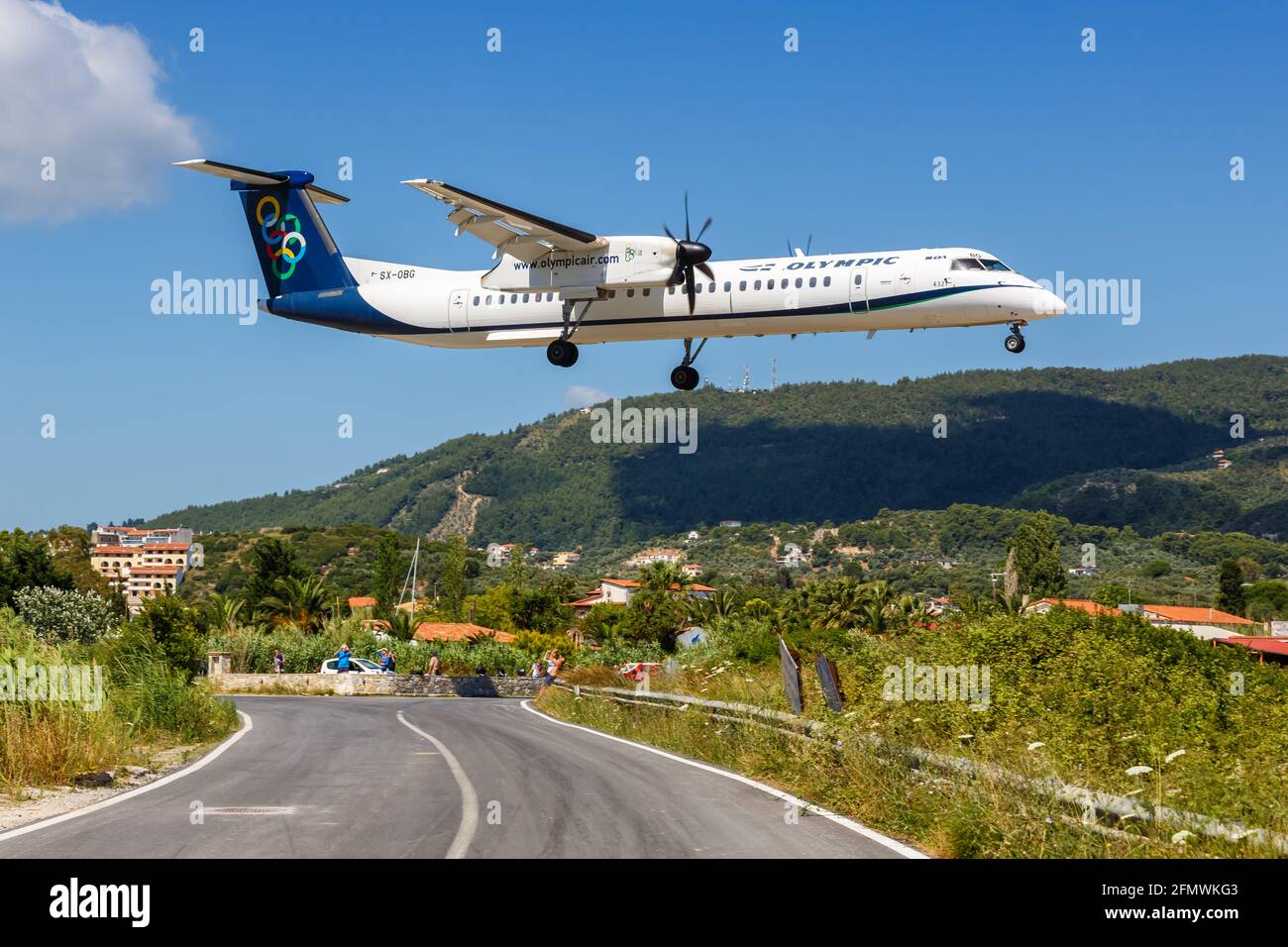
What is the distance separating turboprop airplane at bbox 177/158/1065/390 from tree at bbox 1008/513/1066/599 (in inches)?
3300

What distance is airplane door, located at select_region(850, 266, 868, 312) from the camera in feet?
94.0

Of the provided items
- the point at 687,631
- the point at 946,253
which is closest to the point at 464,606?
the point at 687,631

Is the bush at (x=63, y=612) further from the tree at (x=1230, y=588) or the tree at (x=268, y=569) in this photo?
the tree at (x=1230, y=588)

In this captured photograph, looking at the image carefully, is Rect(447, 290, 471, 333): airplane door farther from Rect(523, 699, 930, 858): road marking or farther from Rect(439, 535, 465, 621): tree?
Rect(439, 535, 465, 621): tree

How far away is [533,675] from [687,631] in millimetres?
56162

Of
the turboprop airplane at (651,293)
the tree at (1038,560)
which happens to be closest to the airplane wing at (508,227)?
the turboprop airplane at (651,293)

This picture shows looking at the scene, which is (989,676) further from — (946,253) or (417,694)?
(417,694)

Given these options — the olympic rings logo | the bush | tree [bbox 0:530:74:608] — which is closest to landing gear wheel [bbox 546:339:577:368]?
the olympic rings logo

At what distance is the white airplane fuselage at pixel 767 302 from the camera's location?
93.9 feet

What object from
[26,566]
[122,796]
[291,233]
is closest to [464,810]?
[122,796]

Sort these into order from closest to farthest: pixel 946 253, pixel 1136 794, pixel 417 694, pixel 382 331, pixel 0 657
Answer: pixel 1136 794
pixel 0 657
pixel 946 253
pixel 382 331
pixel 417 694

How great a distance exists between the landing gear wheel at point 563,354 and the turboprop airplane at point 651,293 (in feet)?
0.10
